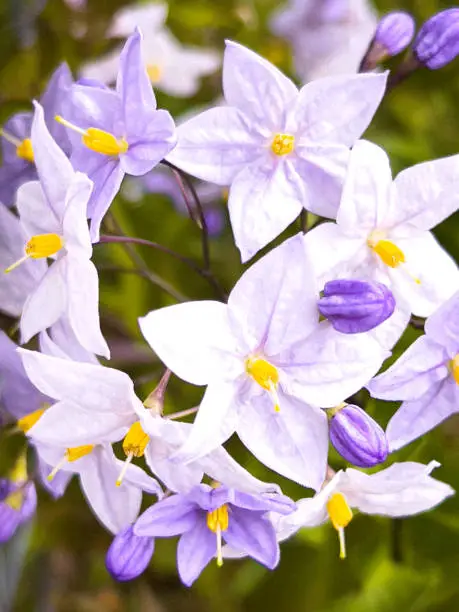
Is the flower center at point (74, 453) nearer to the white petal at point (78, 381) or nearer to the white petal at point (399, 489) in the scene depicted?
the white petal at point (78, 381)

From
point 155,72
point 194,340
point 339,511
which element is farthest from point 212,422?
point 155,72

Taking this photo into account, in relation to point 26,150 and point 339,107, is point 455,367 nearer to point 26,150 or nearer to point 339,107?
point 339,107

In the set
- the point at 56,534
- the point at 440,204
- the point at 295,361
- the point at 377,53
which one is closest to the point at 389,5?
the point at 377,53

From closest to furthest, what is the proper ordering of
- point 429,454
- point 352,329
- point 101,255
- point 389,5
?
1. point 352,329
2. point 429,454
3. point 101,255
4. point 389,5

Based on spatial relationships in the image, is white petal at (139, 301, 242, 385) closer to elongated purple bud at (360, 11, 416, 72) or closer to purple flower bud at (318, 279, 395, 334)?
purple flower bud at (318, 279, 395, 334)

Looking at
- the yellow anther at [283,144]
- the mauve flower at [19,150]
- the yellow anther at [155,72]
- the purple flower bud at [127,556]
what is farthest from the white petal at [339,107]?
the yellow anther at [155,72]

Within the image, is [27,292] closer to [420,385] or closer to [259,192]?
[259,192]
